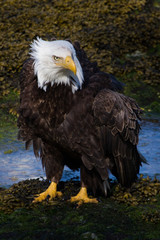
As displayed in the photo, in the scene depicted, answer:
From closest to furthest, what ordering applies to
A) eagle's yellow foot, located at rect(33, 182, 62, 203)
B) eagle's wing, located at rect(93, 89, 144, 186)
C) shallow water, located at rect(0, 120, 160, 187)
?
eagle's wing, located at rect(93, 89, 144, 186)
eagle's yellow foot, located at rect(33, 182, 62, 203)
shallow water, located at rect(0, 120, 160, 187)

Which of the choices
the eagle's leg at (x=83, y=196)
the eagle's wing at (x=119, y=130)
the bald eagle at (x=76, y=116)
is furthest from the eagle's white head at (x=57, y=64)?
the eagle's leg at (x=83, y=196)

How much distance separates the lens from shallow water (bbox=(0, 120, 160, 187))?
710 cm

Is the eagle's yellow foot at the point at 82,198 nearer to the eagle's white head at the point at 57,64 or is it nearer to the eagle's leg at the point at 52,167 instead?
the eagle's leg at the point at 52,167

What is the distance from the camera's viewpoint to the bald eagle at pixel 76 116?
5.53 m

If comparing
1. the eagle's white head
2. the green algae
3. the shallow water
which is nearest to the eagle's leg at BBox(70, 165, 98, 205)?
the green algae

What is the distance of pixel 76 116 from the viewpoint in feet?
18.6

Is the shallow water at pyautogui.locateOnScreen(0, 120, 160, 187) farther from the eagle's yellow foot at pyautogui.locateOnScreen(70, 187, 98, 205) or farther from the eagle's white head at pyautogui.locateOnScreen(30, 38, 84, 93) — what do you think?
the eagle's white head at pyautogui.locateOnScreen(30, 38, 84, 93)

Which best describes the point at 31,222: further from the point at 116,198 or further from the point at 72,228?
the point at 116,198

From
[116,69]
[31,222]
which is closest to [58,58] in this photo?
[31,222]

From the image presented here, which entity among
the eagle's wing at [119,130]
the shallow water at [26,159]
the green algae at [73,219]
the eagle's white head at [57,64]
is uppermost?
the eagle's white head at [57,64]

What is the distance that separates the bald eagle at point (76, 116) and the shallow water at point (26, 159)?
1.02 meters

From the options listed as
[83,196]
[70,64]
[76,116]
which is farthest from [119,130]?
[70,64]

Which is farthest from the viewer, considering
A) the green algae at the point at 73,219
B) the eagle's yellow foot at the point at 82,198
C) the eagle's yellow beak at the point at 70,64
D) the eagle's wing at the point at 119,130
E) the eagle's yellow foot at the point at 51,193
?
the eagle's yellow foot at the point at 51,193

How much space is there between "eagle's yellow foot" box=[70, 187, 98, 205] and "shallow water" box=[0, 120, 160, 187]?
99 centimetres
